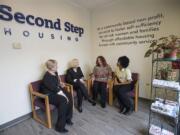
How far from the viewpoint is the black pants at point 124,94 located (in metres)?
2.78

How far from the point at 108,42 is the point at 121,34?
453 mm

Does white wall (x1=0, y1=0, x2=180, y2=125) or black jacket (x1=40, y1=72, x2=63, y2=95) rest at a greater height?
white wall (x1=0, y1=0, x2=180, y2=125)

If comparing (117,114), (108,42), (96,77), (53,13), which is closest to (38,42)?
(53,13)

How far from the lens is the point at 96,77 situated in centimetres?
341

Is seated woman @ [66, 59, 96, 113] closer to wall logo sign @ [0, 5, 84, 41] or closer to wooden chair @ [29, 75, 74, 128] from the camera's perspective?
wooden chair @ [29, 75, 74, 128]

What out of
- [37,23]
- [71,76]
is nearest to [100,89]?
[71,76]

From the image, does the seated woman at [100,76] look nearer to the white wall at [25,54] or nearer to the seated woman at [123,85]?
the seated woman at [123,85]

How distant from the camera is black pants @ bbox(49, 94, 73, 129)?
2299 mm

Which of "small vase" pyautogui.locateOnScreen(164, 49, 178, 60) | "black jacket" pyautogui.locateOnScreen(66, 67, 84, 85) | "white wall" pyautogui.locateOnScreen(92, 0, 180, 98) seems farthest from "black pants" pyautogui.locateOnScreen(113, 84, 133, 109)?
"small vase" pyautogui.locateOnScreen(164, 49, 178, 60)

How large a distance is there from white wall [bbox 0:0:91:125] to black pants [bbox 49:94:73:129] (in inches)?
27.8

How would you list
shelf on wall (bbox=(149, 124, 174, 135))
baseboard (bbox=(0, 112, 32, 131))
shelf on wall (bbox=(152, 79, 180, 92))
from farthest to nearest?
1. baseboard (bbox=(0, 112, 32, 131))
2. shelf on wall (bbox=(149, 124, 174, 135))
3. shelf on wall (bbox=(152, 79, 180, 92))

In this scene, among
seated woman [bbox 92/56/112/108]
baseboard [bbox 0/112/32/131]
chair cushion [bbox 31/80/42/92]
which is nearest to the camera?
baseboard [bbox 0/112/32/131]


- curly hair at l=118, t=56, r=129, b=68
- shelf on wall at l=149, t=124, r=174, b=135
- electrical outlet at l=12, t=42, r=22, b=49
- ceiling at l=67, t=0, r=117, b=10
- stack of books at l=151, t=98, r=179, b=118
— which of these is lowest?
shelf on wall at l=149, t=124, r=174, b=135

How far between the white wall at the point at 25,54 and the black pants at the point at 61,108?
2.32 ft
